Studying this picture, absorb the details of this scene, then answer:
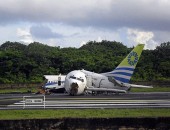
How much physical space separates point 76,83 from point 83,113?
22888 mm

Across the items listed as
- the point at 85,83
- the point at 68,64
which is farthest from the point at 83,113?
the point at 68,64

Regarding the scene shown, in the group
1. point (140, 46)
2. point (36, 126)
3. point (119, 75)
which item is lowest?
point (36, 126)

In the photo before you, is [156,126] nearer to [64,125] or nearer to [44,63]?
[64,125]

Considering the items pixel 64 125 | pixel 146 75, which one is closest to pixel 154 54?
pixel 146 75

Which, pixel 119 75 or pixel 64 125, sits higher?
pixel 119 75

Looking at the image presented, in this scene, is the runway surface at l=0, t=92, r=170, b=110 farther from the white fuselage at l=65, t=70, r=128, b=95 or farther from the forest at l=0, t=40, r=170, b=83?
the forest at l=0, t=40, r=170, b=83

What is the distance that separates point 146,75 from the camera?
7875cm

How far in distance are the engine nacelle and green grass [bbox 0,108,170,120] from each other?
2103 centimetres

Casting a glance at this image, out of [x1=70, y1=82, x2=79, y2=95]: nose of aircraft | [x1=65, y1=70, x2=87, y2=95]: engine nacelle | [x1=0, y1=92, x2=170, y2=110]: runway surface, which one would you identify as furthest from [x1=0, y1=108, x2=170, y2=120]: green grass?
[x1=65, y1=70, x2=87, y2=95]: engine nacelle

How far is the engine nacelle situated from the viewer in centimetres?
4781

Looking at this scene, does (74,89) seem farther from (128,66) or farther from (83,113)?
(83,113)

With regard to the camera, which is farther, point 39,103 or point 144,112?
point 39,103

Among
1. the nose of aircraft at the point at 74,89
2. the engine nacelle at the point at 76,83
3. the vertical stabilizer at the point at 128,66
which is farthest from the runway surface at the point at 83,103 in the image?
the vertical stabilizer at the point at 128,66

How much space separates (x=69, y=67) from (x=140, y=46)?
3266cm
